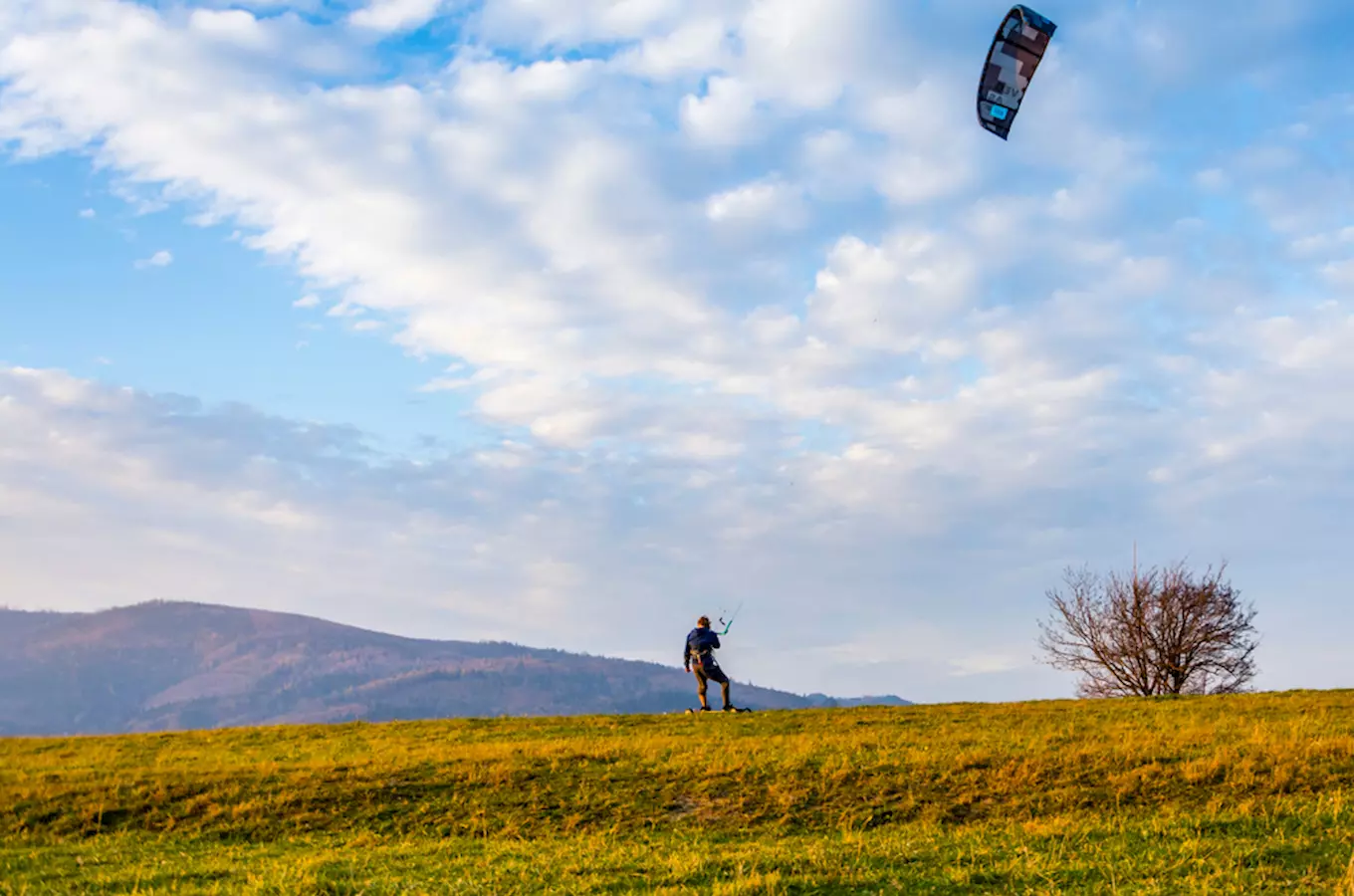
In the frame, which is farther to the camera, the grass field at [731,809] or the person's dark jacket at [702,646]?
the person's dark jacket at [702,646]

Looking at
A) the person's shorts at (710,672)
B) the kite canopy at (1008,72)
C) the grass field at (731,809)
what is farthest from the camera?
the person's shorts at (710,672)

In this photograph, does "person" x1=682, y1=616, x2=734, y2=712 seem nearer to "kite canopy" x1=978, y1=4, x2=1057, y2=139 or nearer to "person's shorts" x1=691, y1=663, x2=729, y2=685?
"person's shorts" x1=691, y1=663, x2=729, y2=685

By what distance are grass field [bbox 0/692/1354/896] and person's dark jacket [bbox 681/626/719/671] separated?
2595 mm

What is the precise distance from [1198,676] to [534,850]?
4977 cm

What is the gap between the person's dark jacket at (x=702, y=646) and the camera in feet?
110

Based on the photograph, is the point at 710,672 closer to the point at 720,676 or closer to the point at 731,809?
the point at 720,676

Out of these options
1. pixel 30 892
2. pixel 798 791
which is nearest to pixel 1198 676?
pixel 798 791

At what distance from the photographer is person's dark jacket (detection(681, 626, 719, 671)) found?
33.5 m

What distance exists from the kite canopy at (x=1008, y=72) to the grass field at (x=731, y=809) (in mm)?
14389

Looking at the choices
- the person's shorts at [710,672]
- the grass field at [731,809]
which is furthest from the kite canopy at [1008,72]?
the person's shorts at [710,672]

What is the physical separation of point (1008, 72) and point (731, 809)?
1825 centimetres

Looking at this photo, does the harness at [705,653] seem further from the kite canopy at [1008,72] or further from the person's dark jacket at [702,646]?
the kite canopy at [1008,72]

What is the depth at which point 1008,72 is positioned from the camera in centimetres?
2684

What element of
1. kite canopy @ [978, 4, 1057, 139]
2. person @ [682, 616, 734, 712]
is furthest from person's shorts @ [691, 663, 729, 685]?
A: kite canopy @ [978, 4, 1057, 139]
